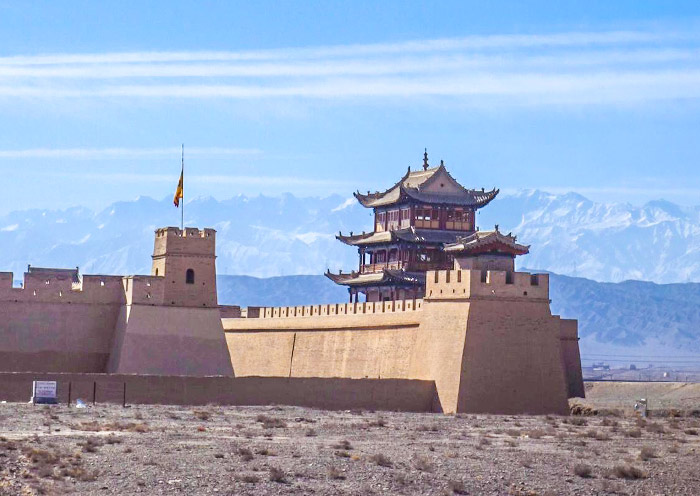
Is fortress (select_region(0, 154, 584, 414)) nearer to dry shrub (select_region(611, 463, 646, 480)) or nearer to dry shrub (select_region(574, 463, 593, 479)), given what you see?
dry shrub (select_region(574, 463, 593, 479))

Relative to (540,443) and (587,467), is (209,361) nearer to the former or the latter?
(540,443)

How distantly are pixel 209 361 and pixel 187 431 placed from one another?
1776cm

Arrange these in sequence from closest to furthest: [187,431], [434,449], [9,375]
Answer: [434,449], [187,431], [9,375]

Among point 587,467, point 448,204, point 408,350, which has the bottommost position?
point 587,467

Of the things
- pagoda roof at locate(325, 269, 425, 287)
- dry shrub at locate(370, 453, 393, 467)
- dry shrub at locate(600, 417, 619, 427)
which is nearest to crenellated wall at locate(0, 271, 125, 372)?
pagoda roof at locate(325, 269, 425, 287)

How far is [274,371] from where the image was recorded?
2346 inches

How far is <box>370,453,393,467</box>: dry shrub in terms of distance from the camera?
29.8 metres

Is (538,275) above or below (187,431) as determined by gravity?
above

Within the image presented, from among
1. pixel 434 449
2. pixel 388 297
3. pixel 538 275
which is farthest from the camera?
pixel 388 297

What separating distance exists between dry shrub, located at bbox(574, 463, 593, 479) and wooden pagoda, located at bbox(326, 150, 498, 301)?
115ft

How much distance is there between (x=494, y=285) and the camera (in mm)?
46844

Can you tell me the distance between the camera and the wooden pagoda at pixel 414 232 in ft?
218

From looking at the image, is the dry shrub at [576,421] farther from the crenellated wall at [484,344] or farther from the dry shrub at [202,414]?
the dry shrub at [202,414]

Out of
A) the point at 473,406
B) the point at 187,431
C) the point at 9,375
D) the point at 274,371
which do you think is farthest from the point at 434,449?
the point at 274,371
